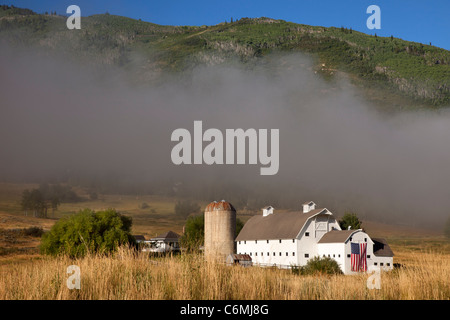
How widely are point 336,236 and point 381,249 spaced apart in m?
8.05

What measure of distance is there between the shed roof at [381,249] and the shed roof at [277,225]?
Result: 920 centimetres

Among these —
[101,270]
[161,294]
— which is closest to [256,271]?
[161,294]

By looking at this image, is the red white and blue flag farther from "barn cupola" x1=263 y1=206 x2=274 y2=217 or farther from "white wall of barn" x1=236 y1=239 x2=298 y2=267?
"barn cupola" x1=263 y1=206 x2=274 y2=217

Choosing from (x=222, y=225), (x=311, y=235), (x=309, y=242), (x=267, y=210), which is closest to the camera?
(x=309, y=242)

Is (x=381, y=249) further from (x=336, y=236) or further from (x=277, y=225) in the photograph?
(x=277, y=225)

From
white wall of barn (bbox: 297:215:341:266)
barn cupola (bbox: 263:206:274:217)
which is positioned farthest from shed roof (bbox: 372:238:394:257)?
barn cupola (bbox: 263:206:274:217)

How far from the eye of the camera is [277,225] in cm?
8212

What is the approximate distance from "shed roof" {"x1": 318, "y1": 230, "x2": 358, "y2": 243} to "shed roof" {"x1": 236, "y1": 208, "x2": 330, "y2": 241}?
12.5 feet

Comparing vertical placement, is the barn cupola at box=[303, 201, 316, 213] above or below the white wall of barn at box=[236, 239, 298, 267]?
above

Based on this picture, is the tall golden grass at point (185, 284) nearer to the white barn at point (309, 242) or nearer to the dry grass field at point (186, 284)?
the dry grass field at point (186, 284)

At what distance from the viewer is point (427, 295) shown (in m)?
15.6

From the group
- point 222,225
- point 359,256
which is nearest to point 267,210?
point 222,225

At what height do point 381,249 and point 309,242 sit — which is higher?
point 309,242

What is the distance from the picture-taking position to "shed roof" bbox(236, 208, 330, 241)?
7612cm
